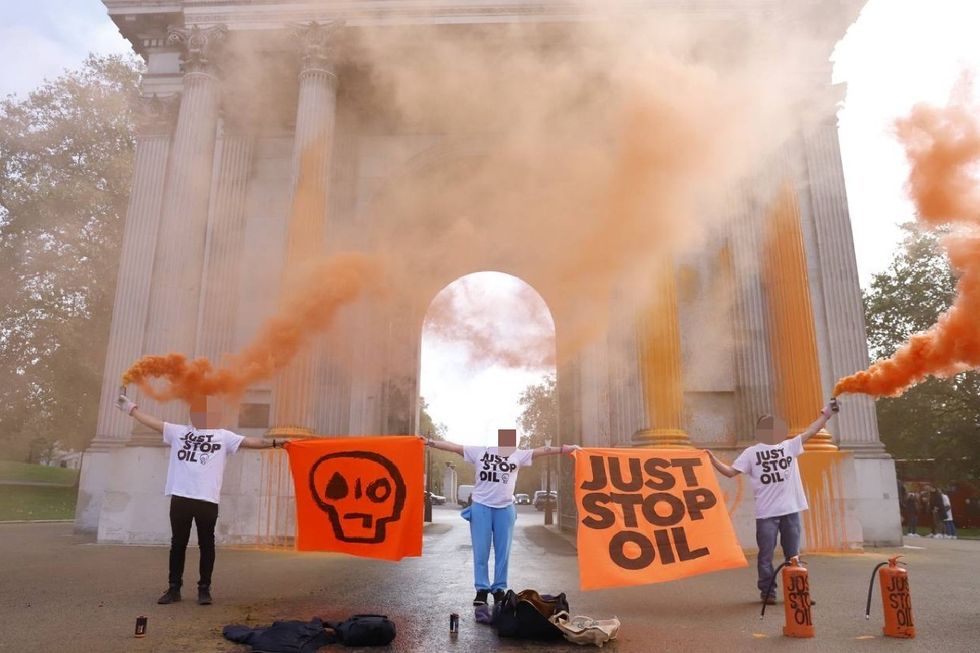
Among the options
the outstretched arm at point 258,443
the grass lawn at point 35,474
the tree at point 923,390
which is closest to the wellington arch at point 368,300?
the outstretched arm at point 258,443

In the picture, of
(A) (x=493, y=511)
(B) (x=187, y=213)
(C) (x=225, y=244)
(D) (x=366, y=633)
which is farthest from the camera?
(C) (x=225, y=244)

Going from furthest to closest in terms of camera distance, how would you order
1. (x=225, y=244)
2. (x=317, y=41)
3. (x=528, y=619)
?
(x=225, y=244) → (x=317, y=41) → (x=528, y=619)

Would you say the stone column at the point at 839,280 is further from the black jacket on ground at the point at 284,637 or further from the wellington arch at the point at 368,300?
the black jacket on ground at the point at 284,637

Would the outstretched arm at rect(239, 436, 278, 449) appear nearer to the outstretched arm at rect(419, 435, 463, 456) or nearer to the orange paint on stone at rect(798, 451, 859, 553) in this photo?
the outstretched arm at rect(419, 435, 463, 456)

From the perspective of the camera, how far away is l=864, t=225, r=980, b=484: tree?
96.0 ft

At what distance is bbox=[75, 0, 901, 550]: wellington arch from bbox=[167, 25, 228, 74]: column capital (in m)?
0.05

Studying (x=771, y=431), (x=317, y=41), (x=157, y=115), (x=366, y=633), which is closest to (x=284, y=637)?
(x=366, y=633)

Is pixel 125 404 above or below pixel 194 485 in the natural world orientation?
above

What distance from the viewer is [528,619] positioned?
16.9 ft

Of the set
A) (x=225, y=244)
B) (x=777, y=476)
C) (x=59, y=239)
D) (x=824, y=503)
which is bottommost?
(x=824, y=503)

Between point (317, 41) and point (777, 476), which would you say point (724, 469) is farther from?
point (317, 41)

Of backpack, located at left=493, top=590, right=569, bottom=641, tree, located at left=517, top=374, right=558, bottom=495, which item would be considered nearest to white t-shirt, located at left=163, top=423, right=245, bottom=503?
backpack, located at left=493, top=590, right=569, bottom=641

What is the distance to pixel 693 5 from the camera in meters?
14.1

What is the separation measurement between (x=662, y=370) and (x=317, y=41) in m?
11.0
